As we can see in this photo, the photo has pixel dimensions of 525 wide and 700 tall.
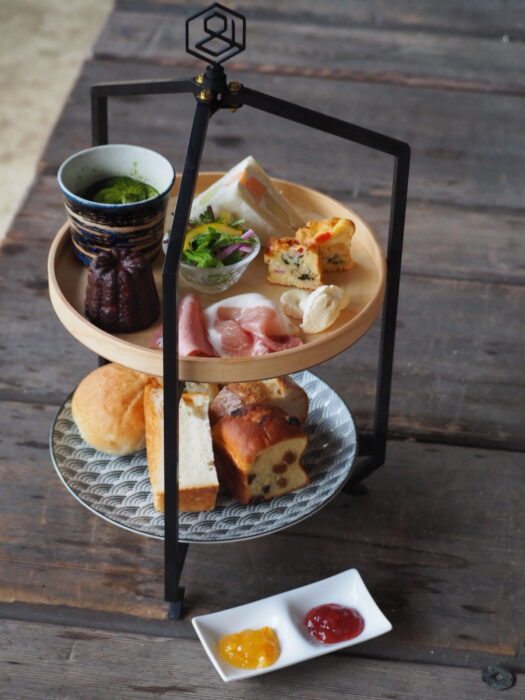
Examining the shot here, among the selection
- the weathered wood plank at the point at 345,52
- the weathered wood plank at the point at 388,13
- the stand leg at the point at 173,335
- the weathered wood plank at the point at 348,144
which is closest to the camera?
the stand leg at the point at 173,335

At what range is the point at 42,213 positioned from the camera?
5.71 ft

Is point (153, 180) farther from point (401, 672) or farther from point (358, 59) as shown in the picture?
point (358, 59)

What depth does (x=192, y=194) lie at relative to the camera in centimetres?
90

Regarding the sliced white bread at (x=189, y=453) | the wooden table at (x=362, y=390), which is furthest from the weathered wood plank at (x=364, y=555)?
the sliced white bread at (x=189, y=453)

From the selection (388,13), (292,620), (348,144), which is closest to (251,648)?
(292,620)

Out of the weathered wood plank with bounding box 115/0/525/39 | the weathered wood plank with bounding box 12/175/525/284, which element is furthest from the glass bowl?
the weathered wood plank with bounding box 115/0/525/39

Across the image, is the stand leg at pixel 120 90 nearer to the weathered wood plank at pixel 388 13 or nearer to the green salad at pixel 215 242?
the green salad at pixel 215 242

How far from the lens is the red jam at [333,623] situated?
1.05 m

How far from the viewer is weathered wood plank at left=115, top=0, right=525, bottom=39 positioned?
2.28 m

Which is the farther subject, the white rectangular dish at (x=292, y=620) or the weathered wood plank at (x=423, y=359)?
the weathered wood plank at (x=423, y=359)

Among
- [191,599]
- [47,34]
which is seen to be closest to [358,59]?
[191,599]

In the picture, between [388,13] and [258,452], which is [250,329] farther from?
[388,13]

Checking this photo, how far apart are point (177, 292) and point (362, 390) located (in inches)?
24.7

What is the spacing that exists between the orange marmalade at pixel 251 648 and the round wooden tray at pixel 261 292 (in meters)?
0.30
